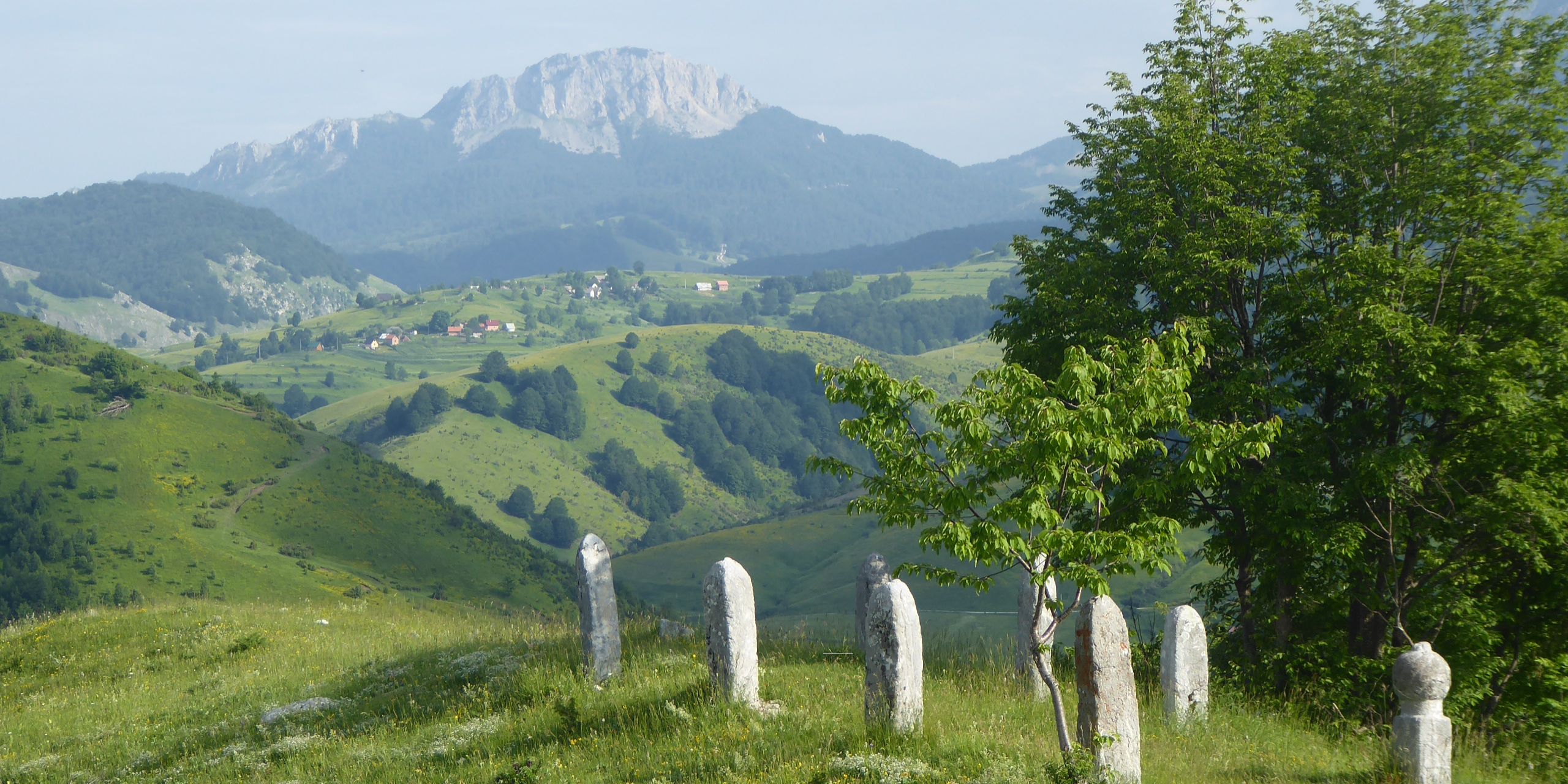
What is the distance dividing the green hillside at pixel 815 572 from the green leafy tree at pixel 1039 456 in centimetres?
8480

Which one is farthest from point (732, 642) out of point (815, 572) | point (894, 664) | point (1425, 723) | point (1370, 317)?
point (815, 572)

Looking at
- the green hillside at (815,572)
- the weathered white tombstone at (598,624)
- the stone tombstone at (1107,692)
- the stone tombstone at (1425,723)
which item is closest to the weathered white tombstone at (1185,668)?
the stone tombstone at (1425,723)

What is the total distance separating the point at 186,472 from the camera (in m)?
111

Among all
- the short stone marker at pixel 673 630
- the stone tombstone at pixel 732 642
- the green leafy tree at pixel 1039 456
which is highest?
the green leafy tree at pixel 1039 456

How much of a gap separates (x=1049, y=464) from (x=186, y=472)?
117235mm

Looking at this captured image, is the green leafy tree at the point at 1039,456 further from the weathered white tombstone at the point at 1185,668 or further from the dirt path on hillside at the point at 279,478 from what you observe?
the dirt path on hillside at the point at 279,478

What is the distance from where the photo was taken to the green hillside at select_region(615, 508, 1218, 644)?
11638 centimetres

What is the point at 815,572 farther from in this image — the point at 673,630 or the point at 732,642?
the point at 732,642

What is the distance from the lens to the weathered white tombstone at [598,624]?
1652cm

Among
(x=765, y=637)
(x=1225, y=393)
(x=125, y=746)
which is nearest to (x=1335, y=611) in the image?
(x=1225, y=393)

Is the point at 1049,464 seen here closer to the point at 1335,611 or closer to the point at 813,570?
the point at 1335,611

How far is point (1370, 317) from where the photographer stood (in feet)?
58.4

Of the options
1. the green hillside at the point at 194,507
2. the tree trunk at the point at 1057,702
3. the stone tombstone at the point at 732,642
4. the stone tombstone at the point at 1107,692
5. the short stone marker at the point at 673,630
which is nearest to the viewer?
the tree trunk at the point at 1057,702

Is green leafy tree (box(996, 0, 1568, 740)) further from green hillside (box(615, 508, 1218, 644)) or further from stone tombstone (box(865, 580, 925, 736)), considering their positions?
green hillside (box(615, 508, 1218, 644))
